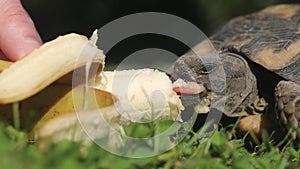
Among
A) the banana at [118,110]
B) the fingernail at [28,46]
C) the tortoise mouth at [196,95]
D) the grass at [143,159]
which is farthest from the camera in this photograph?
the tortoise mouth at [196,95]

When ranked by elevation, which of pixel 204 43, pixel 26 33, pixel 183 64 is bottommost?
pixel 204 43

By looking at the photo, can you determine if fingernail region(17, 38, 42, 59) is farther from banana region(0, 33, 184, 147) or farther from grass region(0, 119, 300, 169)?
grass region(0, 119, 300, 169)

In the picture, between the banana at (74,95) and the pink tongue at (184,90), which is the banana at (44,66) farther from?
the pink tongue at (184,90)

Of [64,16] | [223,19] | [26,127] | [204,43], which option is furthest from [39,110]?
[64,16]

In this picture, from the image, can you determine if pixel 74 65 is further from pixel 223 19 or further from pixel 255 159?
pixel 223 19

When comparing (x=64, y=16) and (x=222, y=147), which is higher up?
(x=222, y=147)

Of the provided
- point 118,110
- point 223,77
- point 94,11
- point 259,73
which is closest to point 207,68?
point 223,77

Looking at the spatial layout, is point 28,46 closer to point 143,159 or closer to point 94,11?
point 143,159

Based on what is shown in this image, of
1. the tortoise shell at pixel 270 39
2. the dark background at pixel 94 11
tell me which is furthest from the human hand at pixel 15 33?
the dark background at pixel 94 11
